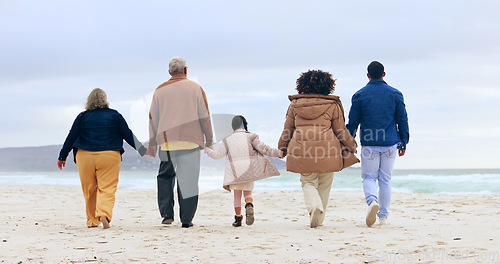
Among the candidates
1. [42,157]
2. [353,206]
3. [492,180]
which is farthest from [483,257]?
[42,157]

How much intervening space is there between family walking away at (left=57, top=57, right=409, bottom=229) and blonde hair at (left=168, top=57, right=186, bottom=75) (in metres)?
0.01

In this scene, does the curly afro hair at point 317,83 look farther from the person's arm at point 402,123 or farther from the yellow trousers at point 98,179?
the yellow trousers at point 98,179

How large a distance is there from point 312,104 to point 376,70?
969 mm

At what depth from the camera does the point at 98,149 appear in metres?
6.58

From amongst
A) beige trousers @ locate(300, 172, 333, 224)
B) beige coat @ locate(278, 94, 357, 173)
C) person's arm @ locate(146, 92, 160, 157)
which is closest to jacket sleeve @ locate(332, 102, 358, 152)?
beige coat @ locate(278, 94, 357, 173)

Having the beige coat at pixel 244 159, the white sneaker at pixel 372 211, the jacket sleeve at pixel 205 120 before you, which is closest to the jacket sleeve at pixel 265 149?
the beige coat at pixel 244 159

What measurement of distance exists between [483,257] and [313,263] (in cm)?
130

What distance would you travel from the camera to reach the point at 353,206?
10180 mm

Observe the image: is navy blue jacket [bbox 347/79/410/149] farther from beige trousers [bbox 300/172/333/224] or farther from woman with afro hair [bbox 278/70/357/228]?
beige trousers [bbox 300/172/333/224]

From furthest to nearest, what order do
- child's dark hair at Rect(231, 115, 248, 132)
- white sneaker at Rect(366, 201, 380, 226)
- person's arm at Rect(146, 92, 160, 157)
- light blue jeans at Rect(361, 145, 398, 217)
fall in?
child's dark hair at Rect(231, 115, 248, 132)
person's arm at Rect(146, 92, 160, 157)
light blue jeans at Rect(361, 145, 398, 217)
white sneaker at Rect(366, 201, 380, 226)

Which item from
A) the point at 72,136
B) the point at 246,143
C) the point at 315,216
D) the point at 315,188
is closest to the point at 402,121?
the point at 315,188

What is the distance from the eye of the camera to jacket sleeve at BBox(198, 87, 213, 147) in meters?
6.58

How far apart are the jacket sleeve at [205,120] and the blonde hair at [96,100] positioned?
118 centimetres

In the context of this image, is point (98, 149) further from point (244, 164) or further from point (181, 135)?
point (244, 164)
